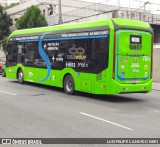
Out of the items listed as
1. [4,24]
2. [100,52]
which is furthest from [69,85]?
[4,24]

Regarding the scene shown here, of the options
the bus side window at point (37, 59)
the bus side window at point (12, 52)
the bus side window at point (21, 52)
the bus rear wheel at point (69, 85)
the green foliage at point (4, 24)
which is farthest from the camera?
the green foliage at point (4, 24)


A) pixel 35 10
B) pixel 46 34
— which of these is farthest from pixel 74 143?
pixel 35 10

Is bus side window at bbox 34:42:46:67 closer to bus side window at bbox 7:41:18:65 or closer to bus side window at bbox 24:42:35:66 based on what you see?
bus side window at bbox 24:42:35:66

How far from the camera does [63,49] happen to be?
16781 millimetres

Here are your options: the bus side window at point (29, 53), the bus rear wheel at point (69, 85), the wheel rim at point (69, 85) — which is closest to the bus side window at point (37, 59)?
the bus side window at point (29, 53)

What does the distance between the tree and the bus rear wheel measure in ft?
92.1

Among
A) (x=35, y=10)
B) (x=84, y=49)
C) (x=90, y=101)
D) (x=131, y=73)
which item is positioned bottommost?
(x=90, y=101)

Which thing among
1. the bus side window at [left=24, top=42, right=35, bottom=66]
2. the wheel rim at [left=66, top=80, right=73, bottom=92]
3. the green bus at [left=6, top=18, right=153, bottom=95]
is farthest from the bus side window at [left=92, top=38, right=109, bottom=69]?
the bus side window at [left=24, top=42, right=35, bottom=66]

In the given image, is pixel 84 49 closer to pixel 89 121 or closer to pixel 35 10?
pixel 89 121

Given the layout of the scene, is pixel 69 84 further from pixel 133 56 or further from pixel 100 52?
pixel 133 56

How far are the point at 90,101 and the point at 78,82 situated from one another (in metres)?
1.65

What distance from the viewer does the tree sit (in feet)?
143

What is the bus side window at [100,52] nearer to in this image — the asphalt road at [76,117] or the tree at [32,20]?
the asphalt road at [76,117]

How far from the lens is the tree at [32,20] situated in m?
43.7
